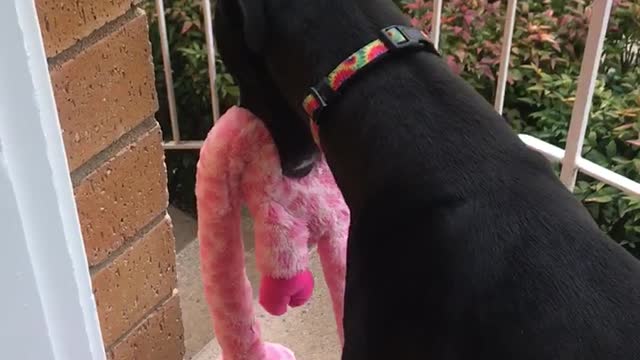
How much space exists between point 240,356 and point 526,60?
109cm

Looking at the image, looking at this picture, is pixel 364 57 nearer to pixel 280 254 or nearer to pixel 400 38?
pixel 400 38

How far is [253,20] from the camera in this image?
3.89 feet

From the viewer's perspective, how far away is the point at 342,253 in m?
1.43

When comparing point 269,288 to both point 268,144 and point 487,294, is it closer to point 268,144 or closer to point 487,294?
point 268,144

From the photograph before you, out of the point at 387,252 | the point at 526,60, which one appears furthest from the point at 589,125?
the point at 387,252

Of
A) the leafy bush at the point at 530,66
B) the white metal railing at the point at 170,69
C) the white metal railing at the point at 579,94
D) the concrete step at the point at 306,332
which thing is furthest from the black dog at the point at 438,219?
the leafy bush at the point at 530,66

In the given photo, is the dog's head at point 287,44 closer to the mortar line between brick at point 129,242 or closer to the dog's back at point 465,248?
the dog's back at point 465,248

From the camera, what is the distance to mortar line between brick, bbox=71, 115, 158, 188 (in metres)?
1.32

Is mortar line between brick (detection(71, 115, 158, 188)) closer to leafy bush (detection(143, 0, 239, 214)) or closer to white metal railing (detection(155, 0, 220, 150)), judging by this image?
white metal railing (detection(155, 0, 220, 150))

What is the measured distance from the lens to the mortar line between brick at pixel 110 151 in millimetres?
1318

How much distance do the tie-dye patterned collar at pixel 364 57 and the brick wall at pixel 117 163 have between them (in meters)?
0.31

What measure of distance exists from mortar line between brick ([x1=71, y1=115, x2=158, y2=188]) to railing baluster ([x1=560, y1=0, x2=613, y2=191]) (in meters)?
0.69


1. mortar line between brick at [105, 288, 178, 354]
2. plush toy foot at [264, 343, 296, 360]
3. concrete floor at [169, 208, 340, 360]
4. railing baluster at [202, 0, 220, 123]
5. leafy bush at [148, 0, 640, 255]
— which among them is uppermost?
railing baluster at [202, 0, 220, 123]

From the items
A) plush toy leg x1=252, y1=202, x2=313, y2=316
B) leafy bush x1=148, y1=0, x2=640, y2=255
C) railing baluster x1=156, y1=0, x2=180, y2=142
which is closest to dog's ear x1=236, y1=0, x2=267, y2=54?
plush toy leg x1=252, y1=202, x2=313, y2=316
